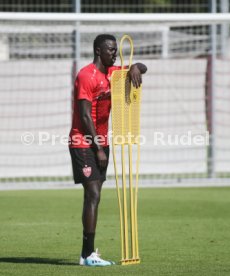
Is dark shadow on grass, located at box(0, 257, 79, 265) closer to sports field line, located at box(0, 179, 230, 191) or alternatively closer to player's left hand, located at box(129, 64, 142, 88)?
player's left hand, located at box(129, 64, 142, 88)

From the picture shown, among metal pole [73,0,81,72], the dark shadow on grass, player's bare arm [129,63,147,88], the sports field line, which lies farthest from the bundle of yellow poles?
metal pole [73,0,81,72]

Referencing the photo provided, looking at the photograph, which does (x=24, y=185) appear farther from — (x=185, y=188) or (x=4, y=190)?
(x=185, y=188)

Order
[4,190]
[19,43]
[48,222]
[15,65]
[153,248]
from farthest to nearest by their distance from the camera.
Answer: [19,43], [15,65], [4,190], [48,222], [153,248]

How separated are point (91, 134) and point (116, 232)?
9.89ft

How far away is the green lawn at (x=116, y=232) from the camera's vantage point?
9266 mm

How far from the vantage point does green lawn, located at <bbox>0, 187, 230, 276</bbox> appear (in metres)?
9.27

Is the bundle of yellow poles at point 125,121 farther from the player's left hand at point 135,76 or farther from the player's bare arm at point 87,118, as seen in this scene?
the player's bare arm at point 87,118

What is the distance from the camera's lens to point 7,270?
910 cm

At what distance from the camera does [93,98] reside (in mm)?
9469

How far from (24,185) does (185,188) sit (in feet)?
9.25

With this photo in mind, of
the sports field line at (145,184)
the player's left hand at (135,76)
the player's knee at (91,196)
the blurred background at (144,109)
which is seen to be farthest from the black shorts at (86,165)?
the blurred background at (144,109)

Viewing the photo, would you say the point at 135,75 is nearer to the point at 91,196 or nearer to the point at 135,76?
the point at 135,76

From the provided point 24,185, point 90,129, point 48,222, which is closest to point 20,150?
point 24,185

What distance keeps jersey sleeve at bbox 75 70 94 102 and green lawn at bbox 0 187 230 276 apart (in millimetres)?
1545
